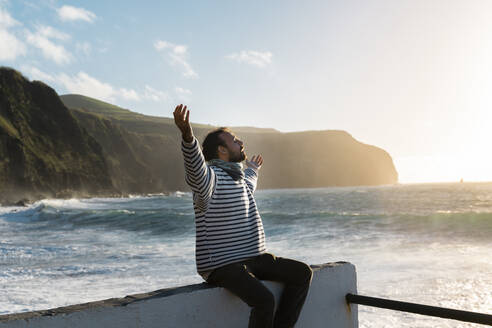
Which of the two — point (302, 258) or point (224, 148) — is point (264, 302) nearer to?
point (224, 148)

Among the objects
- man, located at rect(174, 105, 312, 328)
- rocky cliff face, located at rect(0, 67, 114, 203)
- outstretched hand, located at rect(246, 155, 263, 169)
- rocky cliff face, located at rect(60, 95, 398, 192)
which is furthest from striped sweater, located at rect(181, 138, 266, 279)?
rocky cliff face, located at rect(60, 95, 398, 192)

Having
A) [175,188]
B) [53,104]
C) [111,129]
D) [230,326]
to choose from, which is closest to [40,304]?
[230,326]

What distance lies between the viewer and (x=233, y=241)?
2.32 metres

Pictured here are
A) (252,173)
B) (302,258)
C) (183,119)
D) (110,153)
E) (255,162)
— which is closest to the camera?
(183,119)

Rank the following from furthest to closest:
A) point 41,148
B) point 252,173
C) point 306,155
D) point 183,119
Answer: point 306,155 → point 41,148 → point 252,173 → point 183,119

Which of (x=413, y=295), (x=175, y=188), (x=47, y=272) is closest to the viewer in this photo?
(x=413, y=295)

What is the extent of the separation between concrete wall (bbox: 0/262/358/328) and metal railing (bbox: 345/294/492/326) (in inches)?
6.0

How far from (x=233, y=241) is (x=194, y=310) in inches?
15.8

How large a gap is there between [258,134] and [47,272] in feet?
465

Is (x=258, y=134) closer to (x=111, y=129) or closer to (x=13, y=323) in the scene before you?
(x=111, y=129)

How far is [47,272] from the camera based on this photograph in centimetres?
980

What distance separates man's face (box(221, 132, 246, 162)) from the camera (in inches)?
99.4

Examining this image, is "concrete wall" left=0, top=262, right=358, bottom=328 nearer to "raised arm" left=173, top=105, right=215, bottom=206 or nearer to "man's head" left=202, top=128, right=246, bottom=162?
"raised arm" left=173, top=105, right=215, bottom=206

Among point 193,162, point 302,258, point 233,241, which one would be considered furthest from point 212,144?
point 302,258
